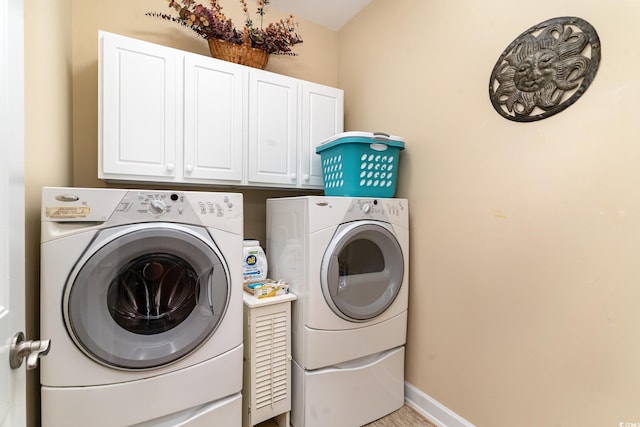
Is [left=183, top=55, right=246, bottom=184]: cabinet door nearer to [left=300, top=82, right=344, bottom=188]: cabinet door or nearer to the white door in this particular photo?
[left=300, top=82, right=344, bottom=188]: cabinet door

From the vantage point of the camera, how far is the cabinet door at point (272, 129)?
6.03 feet

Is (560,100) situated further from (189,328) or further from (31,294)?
(31,294)

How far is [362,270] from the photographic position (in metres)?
1.72

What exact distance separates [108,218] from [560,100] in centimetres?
187

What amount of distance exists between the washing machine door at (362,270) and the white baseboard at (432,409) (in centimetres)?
59

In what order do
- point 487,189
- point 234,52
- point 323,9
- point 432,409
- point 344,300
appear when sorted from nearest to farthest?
1. point 487,189
2. point 344,300
3. point 432,409
4. point 234,52
5. point 323,9

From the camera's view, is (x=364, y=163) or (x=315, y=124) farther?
(x=315, y=124)

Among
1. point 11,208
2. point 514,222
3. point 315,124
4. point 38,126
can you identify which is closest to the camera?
point 11,208

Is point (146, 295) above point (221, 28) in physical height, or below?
below

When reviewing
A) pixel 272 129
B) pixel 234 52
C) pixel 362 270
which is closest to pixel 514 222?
pixel 362 270

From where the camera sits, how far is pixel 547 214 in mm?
1256

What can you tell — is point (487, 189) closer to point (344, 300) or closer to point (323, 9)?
point (344, 300)

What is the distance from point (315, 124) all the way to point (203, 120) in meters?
0.74

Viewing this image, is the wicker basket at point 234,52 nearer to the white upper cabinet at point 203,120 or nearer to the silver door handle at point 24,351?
the white upper cabinet at point 203,120
